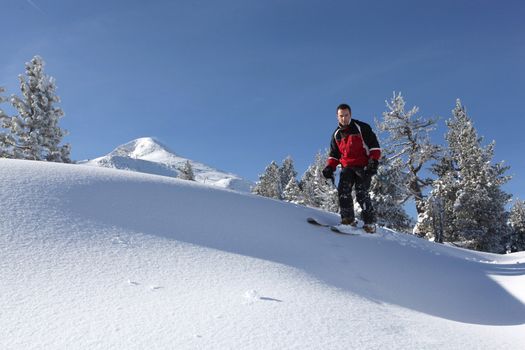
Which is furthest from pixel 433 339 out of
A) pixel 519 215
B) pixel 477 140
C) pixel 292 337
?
pixel 519 215

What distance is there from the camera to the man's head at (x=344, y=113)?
18.3 feet

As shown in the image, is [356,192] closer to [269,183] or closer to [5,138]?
[5,138]

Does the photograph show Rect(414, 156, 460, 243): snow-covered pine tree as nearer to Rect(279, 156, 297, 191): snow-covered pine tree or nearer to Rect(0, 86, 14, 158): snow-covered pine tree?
Rect(0, 86, 14, 158): snow-covered pine tree

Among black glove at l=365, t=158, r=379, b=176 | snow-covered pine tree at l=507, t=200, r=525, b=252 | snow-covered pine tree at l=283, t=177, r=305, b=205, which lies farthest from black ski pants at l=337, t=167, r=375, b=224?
snow-covered pine tree at l=507, t=200, r=525, b=252

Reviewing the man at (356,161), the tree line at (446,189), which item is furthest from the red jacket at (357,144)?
the tree line at (446,189)

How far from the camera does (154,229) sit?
3.52m

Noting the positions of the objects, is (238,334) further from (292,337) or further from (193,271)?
(193,271)

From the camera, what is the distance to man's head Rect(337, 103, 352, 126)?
5.59m

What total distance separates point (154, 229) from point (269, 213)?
212 cm

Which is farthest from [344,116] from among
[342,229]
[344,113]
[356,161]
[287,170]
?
[287,170]

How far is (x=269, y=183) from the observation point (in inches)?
2071

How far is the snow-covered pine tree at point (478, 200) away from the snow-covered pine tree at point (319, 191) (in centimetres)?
834

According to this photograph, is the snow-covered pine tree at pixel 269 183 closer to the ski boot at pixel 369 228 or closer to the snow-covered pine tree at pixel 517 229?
the snow-covered pine tree at pixel 517 229

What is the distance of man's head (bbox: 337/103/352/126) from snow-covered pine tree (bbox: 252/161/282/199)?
4486cm
